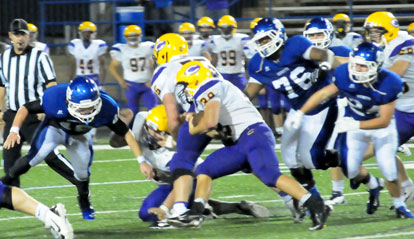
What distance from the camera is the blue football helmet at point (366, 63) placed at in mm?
6164

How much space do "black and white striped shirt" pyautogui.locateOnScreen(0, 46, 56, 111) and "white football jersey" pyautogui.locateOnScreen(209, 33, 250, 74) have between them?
15.8 feet

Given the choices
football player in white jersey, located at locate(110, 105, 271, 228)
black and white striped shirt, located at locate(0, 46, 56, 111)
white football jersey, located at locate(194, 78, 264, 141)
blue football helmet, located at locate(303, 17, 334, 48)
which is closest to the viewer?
white football jersey, located at locate(194, 78, 264, 141)

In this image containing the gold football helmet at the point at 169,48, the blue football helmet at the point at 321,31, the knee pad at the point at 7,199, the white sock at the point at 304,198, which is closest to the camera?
the knee pad at the point at 7,199

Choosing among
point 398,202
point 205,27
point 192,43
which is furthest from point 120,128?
point 205,27

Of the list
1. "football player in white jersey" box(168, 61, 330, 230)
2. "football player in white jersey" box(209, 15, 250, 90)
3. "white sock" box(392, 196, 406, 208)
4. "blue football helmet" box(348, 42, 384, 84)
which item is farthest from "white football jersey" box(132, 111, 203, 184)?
"football player in white jersey" box(209, 15, 250, 90)

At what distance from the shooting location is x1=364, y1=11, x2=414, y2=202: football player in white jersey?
7.20 metres

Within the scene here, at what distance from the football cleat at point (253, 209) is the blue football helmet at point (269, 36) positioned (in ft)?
3.52

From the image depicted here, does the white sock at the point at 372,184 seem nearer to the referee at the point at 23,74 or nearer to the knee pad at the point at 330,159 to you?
the knee pad at the point at 330,159

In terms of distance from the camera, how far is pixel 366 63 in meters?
6.16

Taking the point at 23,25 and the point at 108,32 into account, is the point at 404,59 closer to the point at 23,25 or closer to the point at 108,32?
the point at 23,25

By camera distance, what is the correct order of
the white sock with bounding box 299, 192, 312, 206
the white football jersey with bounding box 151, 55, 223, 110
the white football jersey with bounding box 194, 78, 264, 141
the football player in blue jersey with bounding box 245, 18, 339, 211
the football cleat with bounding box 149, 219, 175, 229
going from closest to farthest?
the white sock with bounding box 299, 192, 312, 206, the white football jersey with bounding box 194, 78, 264, 141, the football cleat with bounding box 149, 219, 175, 229, the football player in blue jersey with bounding box 245, 18, 339, 211, the white football jersey with bounding box 151, 55, 223, 110

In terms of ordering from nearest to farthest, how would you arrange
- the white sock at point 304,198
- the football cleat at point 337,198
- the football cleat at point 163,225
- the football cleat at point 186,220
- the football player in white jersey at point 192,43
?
the white sock at point 304,198 → the football cleat at point 186,220 → the football cleat at point 163,225 → the football cleat at point 337,198 → the football player in white jersey at point 192,43

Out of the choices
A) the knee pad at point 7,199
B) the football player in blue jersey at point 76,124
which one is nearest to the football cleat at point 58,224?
the knee pad at point 7,199

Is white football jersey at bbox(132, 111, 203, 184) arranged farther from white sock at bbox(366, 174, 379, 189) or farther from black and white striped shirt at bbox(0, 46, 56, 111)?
black and white striped shirt at bbox(0, 46, 56, 111)
